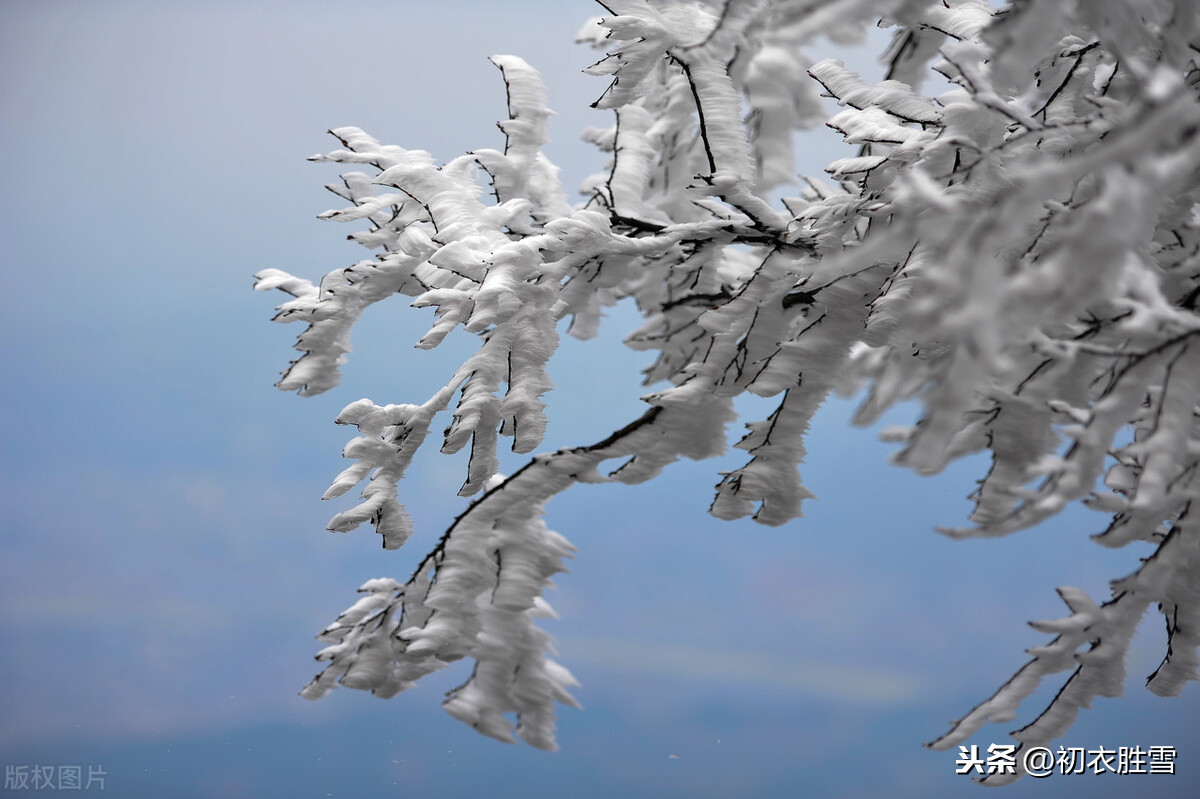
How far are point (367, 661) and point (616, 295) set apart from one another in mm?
841

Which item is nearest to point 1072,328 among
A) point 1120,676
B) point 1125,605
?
point 1125,605

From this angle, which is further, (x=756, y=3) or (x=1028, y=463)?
(x=1028, y=463)

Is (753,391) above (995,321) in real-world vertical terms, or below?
above

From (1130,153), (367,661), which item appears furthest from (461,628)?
(1130,153)

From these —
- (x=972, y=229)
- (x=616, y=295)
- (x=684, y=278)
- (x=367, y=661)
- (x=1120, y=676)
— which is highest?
(x=616, y=295)

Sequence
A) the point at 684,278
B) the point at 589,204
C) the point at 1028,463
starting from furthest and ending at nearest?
1. the point at 589,204
2. the point at 684,278
3. the point at 1028,463

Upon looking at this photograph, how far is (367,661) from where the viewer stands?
Answer: 1.35 m

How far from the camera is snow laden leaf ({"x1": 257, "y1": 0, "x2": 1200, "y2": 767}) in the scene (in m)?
0.77

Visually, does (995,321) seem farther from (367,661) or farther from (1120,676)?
(367,661)

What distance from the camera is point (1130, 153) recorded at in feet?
1.68

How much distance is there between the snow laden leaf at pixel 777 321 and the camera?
0.77 metres

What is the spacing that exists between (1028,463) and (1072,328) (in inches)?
7.8

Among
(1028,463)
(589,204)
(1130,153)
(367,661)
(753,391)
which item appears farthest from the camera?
(589,204)

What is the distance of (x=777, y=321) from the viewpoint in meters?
1.20
